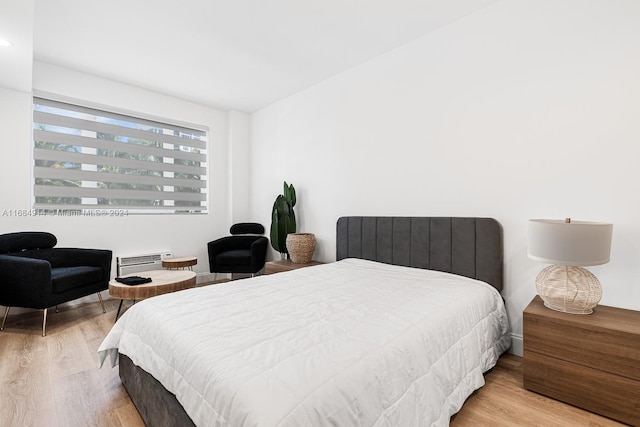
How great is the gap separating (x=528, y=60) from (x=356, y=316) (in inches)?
86.1

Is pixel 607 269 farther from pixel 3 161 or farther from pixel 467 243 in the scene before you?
pixel 3 161

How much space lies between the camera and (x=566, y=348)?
1.66 m

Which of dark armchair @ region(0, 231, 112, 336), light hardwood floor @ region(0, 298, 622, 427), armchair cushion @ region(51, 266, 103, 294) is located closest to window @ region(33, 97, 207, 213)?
dark armchair @ region(0, 231, 112, 336)

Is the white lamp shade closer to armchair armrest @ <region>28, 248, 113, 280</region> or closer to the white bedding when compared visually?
the white bedding

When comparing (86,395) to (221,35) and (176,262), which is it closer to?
(176,262)

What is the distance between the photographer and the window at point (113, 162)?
3.42 meters

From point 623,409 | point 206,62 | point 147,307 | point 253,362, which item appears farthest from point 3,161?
point 623,409

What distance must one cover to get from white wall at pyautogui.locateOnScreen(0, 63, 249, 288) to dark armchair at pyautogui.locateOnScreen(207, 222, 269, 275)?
42cm

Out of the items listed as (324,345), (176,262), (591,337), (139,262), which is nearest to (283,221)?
(176,262)

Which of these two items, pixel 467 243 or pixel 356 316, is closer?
pixel 356 316

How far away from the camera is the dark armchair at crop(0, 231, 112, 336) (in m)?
2.63

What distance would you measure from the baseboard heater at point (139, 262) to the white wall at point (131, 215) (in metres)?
0.08

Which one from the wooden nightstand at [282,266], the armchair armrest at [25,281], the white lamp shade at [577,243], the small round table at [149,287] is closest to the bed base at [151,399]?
the small round table at [149,287]

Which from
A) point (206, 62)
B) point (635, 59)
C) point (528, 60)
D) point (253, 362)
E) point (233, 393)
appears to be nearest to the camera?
point (233, 393)
